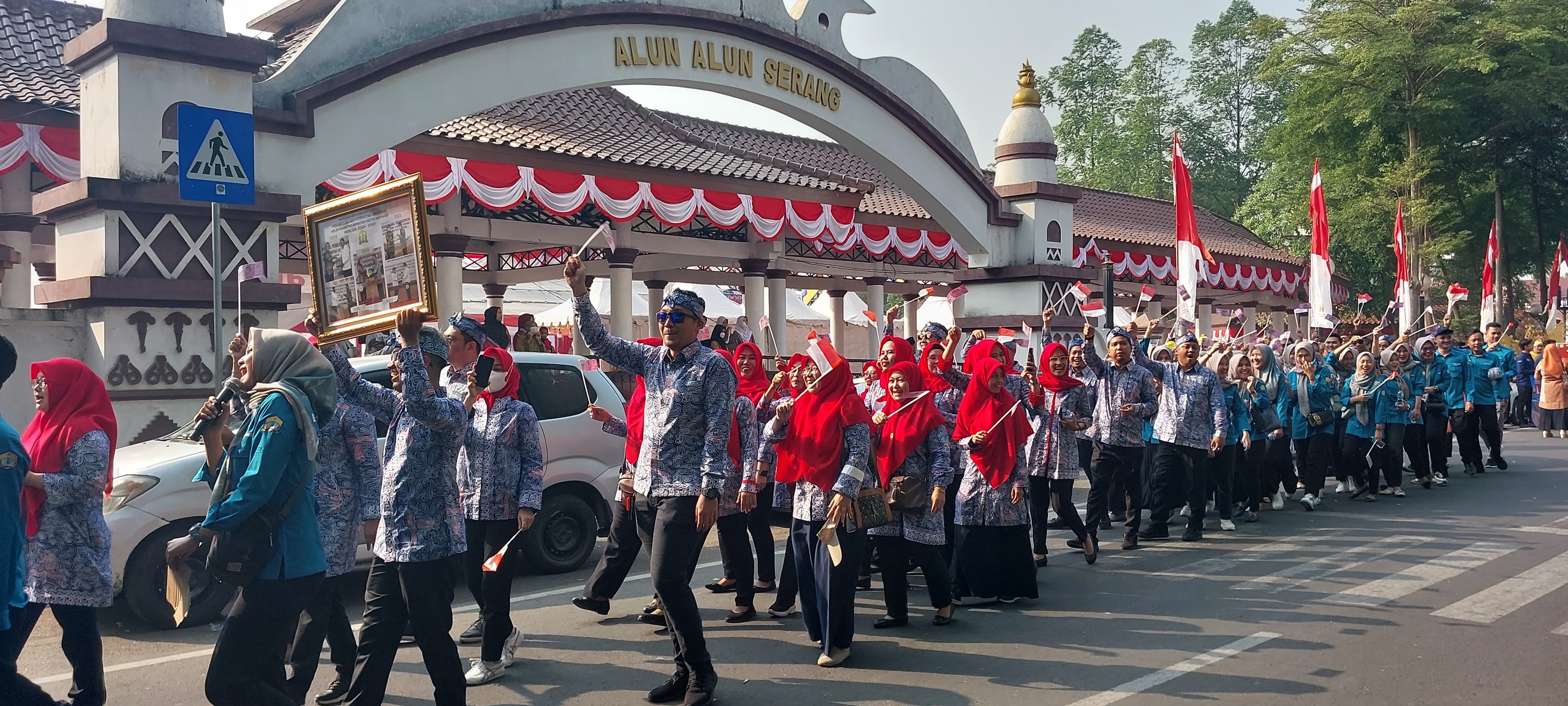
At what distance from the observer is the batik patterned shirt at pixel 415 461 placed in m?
4.62

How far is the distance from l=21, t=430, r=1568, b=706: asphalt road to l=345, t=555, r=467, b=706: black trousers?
2.44 feet

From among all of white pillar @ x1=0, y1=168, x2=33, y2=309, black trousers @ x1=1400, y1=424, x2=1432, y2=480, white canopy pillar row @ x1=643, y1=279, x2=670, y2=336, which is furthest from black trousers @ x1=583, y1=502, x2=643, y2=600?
white canopy pillar row @ x1=643, y1=279, x2=670, y2=336

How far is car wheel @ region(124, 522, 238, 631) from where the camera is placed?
22.0ft

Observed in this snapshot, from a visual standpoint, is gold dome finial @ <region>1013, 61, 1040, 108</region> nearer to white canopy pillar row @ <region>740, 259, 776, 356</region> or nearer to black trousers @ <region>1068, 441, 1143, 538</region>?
white canopy pillar row @ <region>740, 259, 776, 356</region>

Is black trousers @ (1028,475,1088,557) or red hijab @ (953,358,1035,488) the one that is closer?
red hijab @ (953,358,1035,488)

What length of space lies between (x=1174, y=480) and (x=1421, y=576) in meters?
2.32

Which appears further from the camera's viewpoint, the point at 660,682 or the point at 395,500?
the point at 660,682

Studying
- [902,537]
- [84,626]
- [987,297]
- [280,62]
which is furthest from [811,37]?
[84,626]

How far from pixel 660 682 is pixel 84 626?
8.10 feet

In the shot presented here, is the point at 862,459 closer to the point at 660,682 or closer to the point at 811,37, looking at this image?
the point at 660,682

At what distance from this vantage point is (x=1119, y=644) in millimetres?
6398

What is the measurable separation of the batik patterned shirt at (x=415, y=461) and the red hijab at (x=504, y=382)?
822 mm

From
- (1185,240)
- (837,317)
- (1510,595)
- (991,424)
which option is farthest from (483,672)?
(837,317)

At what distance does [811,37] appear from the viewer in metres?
14.4
